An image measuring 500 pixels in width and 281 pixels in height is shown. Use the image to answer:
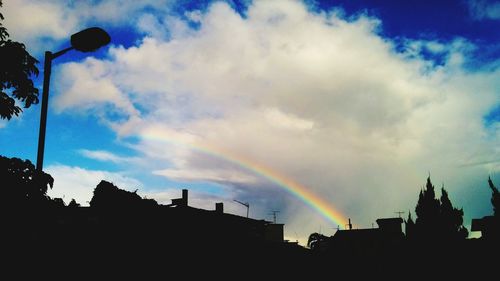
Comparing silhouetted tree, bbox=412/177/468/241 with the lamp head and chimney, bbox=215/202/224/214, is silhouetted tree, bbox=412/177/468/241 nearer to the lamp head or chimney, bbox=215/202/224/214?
chimney, bbox=215/202/224/214

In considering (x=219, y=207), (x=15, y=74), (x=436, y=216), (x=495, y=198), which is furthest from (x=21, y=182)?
(x=436, y=216)

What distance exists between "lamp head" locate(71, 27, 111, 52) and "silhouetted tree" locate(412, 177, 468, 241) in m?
45.1

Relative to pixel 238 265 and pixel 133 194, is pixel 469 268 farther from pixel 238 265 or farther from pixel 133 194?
pixel 133 194

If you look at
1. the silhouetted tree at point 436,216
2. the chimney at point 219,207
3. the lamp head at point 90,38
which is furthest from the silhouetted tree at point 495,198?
the lamp head at point 90,38

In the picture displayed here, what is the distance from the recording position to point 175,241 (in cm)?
805

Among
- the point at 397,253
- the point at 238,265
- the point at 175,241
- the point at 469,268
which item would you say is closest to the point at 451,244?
the point at 469,268

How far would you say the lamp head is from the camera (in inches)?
234

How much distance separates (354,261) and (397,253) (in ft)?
11.3

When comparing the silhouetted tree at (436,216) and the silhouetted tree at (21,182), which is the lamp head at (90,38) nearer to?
the silhouetted tree at (21,182)

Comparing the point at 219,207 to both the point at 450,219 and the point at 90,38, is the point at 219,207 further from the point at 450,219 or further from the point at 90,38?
the point at 90,38

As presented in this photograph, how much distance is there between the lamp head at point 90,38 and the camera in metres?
5.95

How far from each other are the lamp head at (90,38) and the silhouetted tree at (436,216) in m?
45.1

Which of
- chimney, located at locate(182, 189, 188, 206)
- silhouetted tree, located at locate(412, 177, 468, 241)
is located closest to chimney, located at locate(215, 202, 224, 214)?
chimney, located at locate(182, 189, 188, 206)

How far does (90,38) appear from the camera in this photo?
596 centimetres
